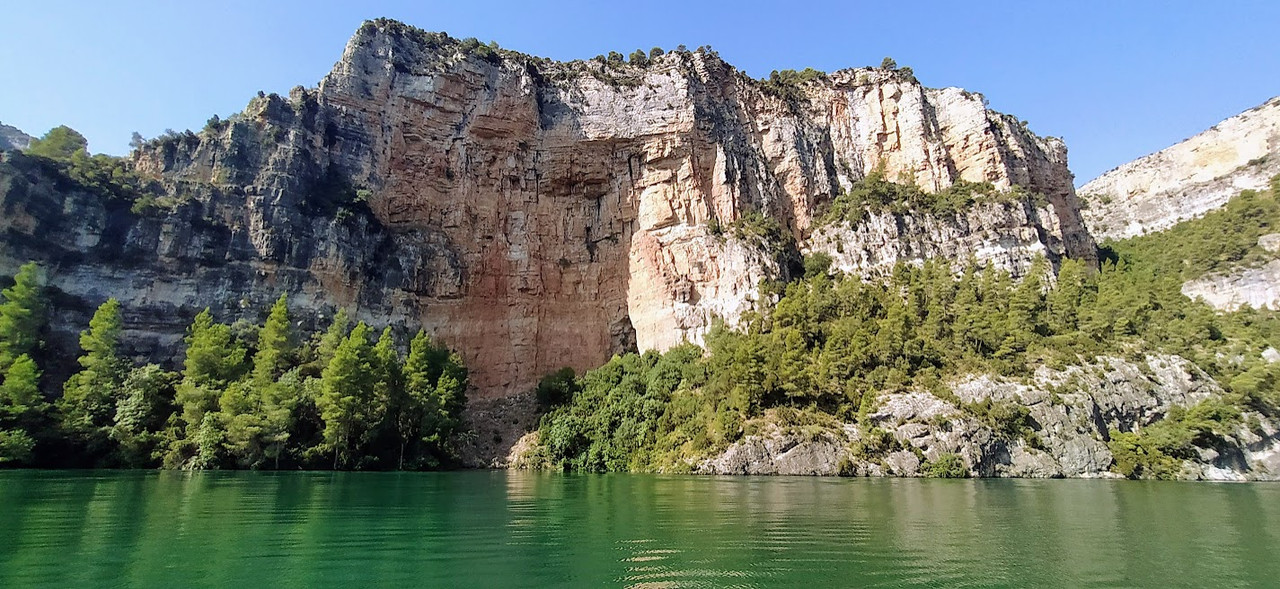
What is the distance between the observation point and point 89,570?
8750 mm

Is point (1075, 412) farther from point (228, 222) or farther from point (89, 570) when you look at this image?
point (228, 222)

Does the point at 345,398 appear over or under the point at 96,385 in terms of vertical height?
under

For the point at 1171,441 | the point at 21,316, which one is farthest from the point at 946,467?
the point at 21,316

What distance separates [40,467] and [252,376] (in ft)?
34.9

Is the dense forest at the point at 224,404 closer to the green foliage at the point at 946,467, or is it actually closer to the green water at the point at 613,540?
the green water at the point at 613,540

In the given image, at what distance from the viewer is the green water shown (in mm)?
9016

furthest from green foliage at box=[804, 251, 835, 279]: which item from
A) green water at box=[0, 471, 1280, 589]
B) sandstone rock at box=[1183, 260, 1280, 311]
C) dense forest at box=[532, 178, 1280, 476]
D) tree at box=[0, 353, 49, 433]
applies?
tree at box=[0, 353, 49, 433]

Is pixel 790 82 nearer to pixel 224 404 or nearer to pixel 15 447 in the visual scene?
pixel 224 404

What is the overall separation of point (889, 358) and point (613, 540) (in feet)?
112

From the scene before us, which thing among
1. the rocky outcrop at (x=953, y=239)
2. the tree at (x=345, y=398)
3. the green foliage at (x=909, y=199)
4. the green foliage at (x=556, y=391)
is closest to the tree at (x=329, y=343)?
the tree at (x=345, y=398)

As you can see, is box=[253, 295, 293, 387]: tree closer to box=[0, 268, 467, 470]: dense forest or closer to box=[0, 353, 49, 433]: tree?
box=[0, 268, 467, 470]: dense forest

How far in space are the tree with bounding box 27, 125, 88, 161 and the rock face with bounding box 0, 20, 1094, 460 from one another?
16.4 feet

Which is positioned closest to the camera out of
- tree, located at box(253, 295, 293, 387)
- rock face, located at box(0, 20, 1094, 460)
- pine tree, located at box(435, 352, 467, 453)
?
tree, located at box(253, 295, 293, 387)

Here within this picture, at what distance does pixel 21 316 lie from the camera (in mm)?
38625
